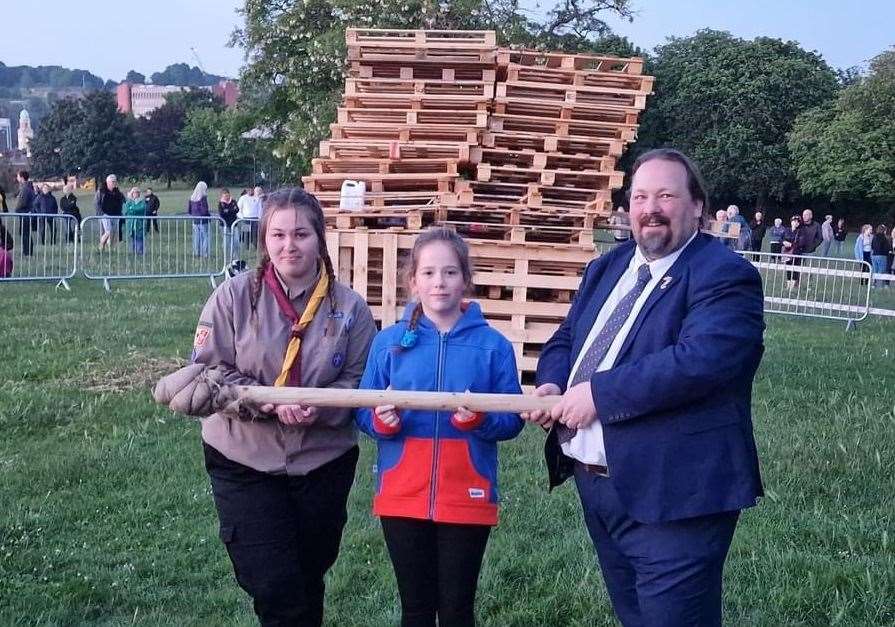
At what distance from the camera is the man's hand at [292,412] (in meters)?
3.26

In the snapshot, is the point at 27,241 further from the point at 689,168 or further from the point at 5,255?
the point at 689,168

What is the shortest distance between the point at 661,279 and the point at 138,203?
894 inches

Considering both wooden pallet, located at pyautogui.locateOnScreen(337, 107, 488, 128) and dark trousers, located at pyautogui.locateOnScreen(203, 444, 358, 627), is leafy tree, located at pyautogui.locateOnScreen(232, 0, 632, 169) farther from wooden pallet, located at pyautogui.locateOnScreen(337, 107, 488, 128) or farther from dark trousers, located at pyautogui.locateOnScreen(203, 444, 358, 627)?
dark trousers, located at pyautogui.locateOnScreen(203, 444, 358, 627)

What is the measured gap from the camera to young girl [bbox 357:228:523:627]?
347 centimetres

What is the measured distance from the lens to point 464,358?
138 inches

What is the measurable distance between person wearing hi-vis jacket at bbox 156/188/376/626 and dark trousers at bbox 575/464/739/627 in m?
1.04

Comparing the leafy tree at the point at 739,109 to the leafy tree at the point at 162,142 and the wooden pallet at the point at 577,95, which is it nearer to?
the leafy tree at the point at 162,142

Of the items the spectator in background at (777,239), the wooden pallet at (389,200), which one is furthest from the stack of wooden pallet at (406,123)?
the spectator in background at (777,239)

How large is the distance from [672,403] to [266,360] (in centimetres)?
142

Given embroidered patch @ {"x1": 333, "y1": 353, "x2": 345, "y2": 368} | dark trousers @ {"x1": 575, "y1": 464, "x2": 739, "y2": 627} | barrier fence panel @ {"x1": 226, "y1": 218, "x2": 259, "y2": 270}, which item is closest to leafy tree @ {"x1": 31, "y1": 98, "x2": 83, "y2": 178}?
barrier fence panel @ {"x1": 226, "y1": 218, "x2": 259, "y2": 270}

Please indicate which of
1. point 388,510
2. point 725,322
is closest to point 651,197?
point 725,322

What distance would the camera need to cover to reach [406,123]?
9.02m

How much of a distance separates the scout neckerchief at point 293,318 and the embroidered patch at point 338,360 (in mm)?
134

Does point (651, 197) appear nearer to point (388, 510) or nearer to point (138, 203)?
point (388, 510)
